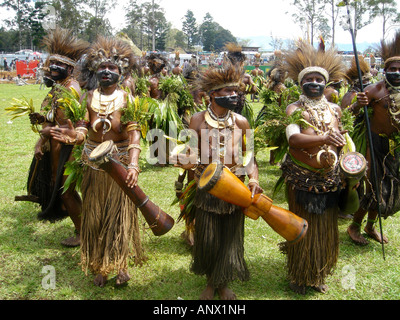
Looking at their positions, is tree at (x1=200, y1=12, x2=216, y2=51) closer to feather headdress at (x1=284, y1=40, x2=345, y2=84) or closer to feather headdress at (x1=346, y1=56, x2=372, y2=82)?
feather headdress at (x1=346, y1=56, x2=372, y2=82)

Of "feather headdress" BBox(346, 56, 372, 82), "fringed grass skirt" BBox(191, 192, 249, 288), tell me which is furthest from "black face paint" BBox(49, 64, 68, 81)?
"feather headdress" BBox(346, 56, 372, 82)

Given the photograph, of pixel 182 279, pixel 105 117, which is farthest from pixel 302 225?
pixel 105 117

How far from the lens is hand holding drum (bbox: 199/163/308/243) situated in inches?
114

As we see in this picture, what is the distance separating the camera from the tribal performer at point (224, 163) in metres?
3.33

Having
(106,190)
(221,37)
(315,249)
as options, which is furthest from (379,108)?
(221,37)

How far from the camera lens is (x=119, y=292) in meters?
3.69

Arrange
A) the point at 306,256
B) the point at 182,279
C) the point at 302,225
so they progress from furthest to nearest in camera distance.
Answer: the point at 182,279
the point at 306,256
the point at 302,225

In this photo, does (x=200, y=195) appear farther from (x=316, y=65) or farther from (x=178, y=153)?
(x=316, y=65)

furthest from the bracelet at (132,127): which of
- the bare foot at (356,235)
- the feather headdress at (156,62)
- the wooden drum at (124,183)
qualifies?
the feather headdress at (156,62)

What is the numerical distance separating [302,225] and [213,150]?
1.00 meters

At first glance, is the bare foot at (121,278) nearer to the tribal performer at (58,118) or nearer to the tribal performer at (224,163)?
the tribal performer at (224,163)

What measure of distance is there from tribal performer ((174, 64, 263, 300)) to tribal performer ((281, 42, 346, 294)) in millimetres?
492

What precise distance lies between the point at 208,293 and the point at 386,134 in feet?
9.31

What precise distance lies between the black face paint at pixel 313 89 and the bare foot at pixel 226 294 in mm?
1999
